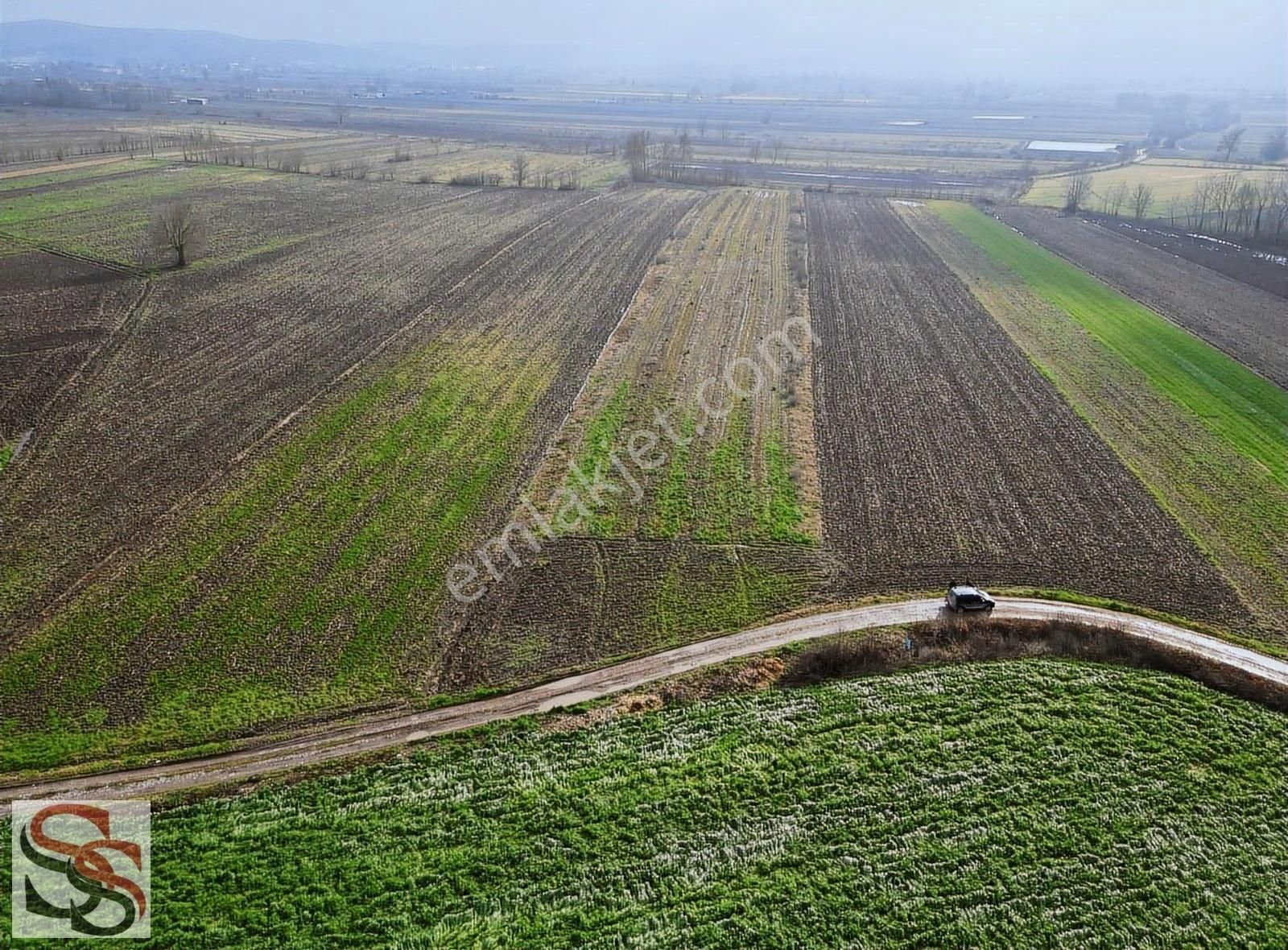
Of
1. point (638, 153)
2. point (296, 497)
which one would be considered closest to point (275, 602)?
point (296, 497)

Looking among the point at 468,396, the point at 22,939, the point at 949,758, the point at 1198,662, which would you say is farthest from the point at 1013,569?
the point at 22,939

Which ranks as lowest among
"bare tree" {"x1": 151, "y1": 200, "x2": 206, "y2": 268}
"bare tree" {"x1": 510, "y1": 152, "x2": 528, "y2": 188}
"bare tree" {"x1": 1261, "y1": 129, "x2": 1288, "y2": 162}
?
"bare tree" {"x1": 151, "y1": 200, "x2": 206, "y2": 268}

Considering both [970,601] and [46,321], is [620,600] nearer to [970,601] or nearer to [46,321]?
[970,601]

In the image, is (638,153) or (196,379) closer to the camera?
(196,379)

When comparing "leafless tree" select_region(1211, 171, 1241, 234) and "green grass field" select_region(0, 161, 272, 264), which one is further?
"leafless tree" select_region(1211, 171, 1241, 234)

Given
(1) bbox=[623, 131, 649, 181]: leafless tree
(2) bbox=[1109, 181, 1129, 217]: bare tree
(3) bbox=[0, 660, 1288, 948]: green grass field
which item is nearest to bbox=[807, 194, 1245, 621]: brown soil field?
(3) bbox=[0, 660, 1288, 948]: green grass field

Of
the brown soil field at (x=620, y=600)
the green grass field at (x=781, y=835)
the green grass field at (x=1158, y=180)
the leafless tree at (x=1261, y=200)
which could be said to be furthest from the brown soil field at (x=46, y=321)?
the green grass field at (x=1158, y=180)

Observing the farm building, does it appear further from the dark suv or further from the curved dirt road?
the dark suv
